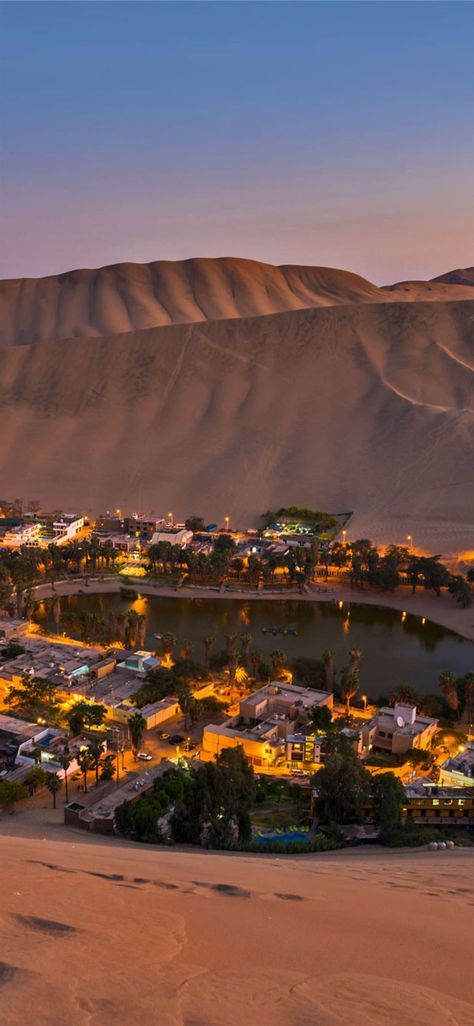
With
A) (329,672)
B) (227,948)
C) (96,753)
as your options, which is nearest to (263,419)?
(329,672)

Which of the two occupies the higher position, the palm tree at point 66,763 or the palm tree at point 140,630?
the palm tree at point 140,630

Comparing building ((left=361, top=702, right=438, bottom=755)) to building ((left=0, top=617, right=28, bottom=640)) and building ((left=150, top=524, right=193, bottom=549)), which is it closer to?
building ((left=0, top=617, right=28, bottom=640))

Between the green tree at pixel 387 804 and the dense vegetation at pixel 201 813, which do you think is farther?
the green tree at pixel 387 804

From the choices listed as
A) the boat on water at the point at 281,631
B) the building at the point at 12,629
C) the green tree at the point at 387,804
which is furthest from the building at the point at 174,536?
the green tree at the point at 387,804

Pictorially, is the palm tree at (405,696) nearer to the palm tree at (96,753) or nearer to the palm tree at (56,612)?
the palm tree at (96,753)

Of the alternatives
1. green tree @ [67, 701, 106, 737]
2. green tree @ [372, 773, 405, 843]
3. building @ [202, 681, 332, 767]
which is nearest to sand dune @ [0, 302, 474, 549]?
building @ [202, 681, 332, 767]

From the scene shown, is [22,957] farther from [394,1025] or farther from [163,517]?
[163,517]

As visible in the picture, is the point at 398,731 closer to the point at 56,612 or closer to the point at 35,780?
the point at 35,780

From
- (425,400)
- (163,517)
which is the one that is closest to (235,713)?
(163,517)
